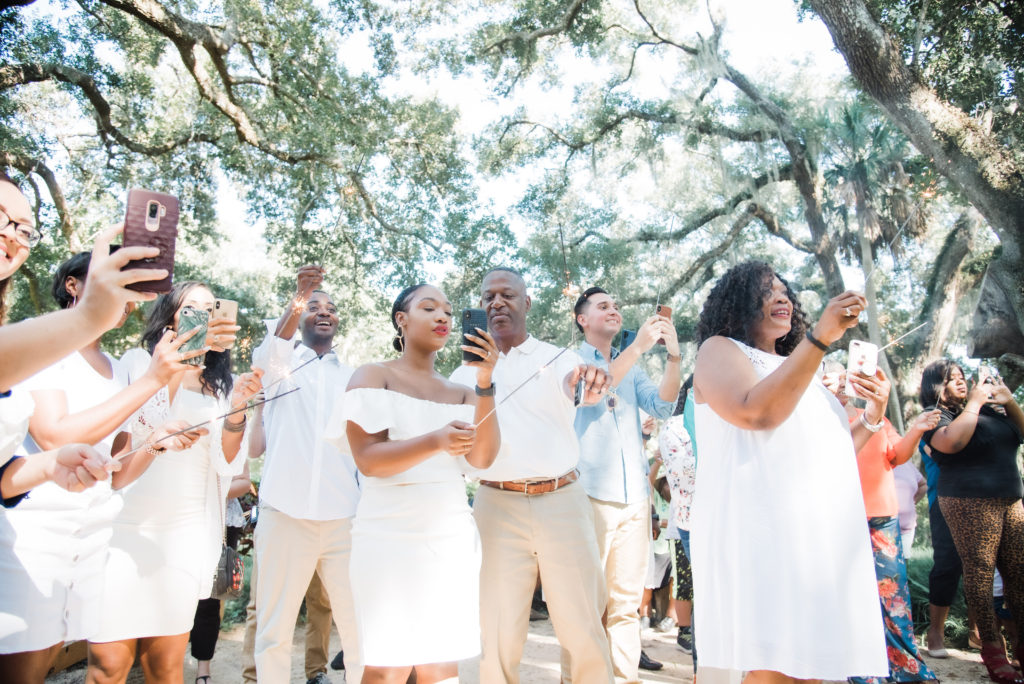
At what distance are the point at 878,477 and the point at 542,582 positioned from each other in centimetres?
253

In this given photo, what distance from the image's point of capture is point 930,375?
5.13m

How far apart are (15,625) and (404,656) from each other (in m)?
1.27

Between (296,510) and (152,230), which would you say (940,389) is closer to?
(296,510)

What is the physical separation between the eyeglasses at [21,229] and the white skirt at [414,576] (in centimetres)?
156

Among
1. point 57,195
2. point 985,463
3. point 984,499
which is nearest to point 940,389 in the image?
point 985,463

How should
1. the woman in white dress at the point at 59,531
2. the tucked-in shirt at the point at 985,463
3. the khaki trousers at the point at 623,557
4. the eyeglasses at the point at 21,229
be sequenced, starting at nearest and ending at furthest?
the eyeglasses at the point at 21,229
the woman in white dress at the point at 59,531
the khaki trousers at the point at 623,557
the tucked-in shirt at the point at 985,463

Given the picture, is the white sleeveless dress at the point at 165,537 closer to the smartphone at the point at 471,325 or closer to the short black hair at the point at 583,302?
the smartphone at the point at 471,325

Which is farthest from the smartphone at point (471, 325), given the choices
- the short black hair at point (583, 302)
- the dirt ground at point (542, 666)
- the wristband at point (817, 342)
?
the dirt ground at point (542, 666)

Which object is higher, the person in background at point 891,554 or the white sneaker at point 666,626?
the person in background at point 891,554

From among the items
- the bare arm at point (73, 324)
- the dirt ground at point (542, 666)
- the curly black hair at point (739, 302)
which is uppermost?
the curly black hair at point (739, 302)

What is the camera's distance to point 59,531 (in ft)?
7.91

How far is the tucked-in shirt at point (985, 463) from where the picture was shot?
4.80m

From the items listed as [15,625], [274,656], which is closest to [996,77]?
[274,656]

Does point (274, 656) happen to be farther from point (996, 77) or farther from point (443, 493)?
point (996, 77)
